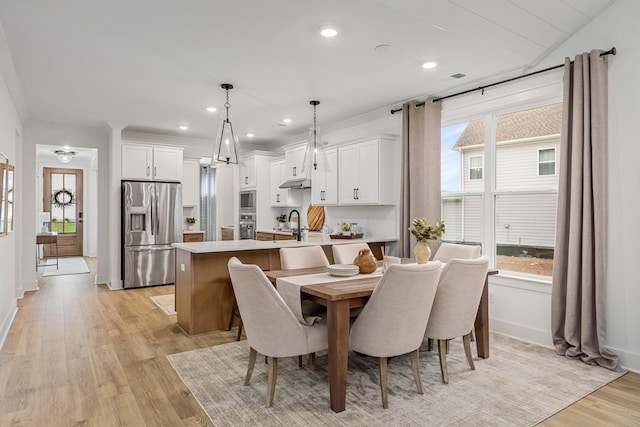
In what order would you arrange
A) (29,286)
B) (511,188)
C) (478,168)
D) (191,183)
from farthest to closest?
(191,183) → (29,286) → (478,168) → (511,188)

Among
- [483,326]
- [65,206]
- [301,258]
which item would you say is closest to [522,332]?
[483,326]

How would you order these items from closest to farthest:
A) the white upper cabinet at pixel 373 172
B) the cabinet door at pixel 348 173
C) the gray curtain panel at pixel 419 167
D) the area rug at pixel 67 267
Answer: the gray curtain panel at pixel 419 167 < the white upper cabinet at pixel 373 172 < the cabinet door at pixel 348 173 < the area rug at pixel 67 267

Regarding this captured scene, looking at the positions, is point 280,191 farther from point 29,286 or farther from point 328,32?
point 328,32

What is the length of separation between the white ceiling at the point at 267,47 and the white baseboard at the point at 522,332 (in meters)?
2.45

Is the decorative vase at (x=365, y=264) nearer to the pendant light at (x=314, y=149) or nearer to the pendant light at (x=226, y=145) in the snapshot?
the pendant light at (x=314, y=149)

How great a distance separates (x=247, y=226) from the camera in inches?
299

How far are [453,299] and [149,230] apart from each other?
5.18 metres

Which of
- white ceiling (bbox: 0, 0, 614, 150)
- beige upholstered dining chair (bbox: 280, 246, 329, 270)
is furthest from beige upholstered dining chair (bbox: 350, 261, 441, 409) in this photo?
white ceiling (bbox: 0, 0, 614, 150)

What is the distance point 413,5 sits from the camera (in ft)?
8.69

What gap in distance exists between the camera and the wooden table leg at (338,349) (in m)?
2.50

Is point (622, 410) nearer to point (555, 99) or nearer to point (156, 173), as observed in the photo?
point (555, 99)

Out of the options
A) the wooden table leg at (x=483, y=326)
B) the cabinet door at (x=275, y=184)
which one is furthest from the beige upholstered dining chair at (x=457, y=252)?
the cabinet door at (x=275, y=184)

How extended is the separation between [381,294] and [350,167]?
325 cm

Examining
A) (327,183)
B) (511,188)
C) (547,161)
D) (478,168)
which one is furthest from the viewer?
(327,183)
